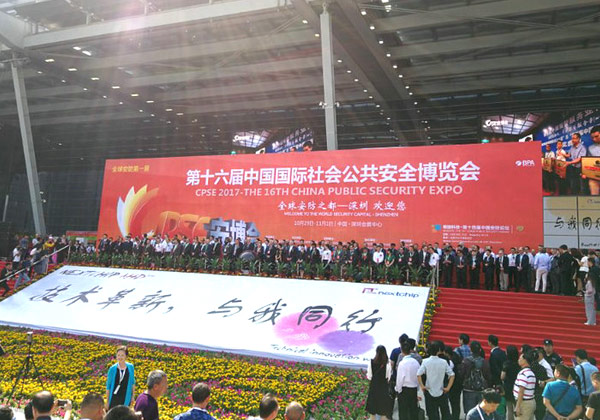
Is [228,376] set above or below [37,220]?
below

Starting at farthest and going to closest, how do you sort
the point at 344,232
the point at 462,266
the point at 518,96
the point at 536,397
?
the point at 518,96 → the point at 344,232 → the point at 462,266 → the point at 536,397

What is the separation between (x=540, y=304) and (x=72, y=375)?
30.2ft

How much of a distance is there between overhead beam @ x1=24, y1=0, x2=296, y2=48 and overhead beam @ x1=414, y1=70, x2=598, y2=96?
9.38 metres

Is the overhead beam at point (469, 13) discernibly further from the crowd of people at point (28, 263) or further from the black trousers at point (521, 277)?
the crowd of people at point (28, 263)

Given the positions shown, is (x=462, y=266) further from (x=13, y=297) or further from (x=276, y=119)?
(x=276, y=119)

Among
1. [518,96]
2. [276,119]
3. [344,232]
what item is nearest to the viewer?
[344,232]

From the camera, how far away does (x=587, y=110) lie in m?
17.8

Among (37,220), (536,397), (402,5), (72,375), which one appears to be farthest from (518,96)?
(37,220)

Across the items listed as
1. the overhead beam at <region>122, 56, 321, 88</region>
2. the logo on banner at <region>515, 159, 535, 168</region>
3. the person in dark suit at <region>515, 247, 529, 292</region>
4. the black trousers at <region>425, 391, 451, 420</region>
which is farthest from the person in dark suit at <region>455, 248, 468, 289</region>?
the overhead beam at <region>122, 56, 321, 88</region>

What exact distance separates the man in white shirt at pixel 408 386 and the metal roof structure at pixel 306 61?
1263 centimetres

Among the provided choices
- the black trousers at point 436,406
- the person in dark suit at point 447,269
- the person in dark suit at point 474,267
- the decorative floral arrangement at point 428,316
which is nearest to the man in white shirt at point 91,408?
the black trousers at point 436,406

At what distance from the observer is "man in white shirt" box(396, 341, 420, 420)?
482 cm

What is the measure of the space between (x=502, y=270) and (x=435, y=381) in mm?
7625

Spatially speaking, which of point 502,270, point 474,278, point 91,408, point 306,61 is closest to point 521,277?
point 502,270
